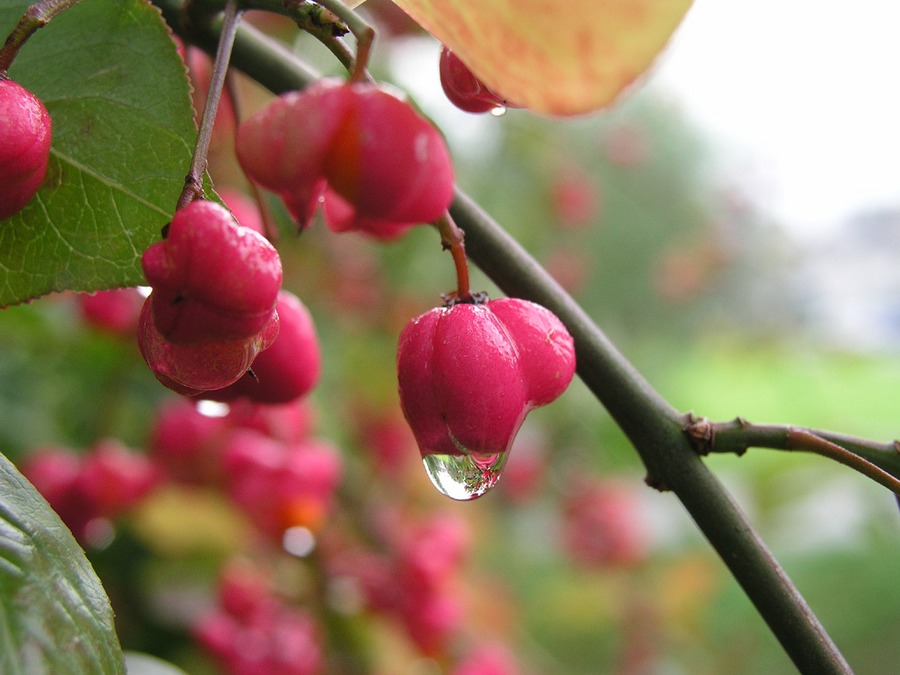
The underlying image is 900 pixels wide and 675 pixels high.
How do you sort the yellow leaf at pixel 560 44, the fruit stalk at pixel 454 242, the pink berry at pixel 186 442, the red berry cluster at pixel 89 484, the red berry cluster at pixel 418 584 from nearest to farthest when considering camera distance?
the yellow leaf at pixel 560 44
the fruit stalk at pixel 454 242
the red berry cluster at pixel 89 484
the pink berry at pixel 186 442
the red berry cluster at pixel 418 584

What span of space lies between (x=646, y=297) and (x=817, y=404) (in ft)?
3.21

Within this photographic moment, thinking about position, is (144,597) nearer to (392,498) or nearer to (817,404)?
(392,498)

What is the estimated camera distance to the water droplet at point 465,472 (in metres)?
0.39

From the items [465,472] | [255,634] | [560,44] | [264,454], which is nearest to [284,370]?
[465,472]

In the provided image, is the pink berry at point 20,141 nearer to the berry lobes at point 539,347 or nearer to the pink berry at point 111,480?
the berry lobes at point 539,347

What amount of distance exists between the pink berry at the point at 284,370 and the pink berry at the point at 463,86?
14cm

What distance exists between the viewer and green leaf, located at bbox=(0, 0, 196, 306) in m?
0.40

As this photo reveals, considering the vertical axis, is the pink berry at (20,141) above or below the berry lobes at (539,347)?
below

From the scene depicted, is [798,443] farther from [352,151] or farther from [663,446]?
[352,151]

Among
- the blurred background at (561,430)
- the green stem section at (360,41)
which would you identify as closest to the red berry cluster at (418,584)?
the blurred background at (561,430)

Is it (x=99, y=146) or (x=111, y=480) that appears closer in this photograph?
(x=99, y=146)

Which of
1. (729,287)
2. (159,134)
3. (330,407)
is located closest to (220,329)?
(159,134)

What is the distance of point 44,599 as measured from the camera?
331 mm

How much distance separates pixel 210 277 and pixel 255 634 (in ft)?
2.30
